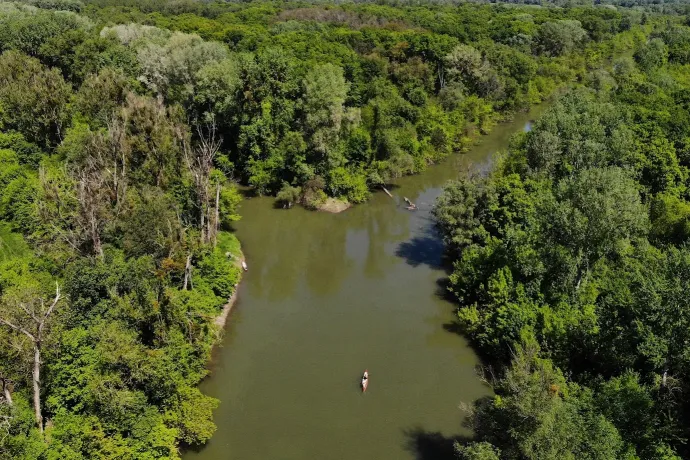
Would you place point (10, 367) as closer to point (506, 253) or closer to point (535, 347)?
point (535, 347)

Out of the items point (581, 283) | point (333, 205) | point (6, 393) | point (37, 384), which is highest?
point (581, 283)

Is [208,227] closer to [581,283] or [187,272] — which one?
[187,272]

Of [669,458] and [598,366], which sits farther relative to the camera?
[598,366]

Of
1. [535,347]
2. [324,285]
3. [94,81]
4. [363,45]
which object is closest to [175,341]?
[324,285]

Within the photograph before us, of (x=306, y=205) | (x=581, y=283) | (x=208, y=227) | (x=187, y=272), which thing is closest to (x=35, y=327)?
(x=187, y=272)

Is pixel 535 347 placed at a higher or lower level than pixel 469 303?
higher

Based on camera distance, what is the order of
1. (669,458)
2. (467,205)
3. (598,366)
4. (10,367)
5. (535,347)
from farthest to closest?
(467,205)
(598,366)
(535,347)
(10,367)
(669,458)

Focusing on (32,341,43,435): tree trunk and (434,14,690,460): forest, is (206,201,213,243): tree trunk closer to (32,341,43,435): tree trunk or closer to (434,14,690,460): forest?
(32,341,43,435): tree trunk
